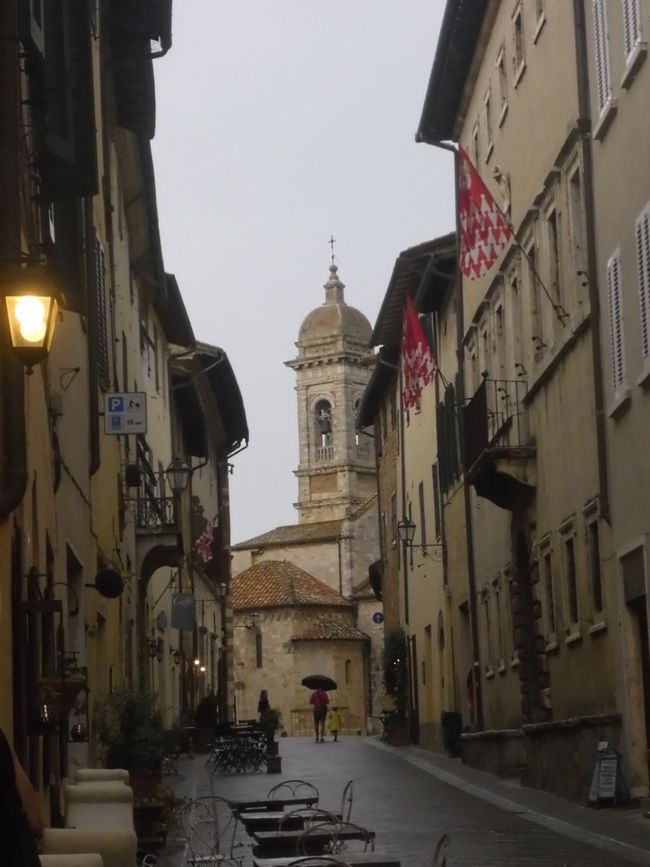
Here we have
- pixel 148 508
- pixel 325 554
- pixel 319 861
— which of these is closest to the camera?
pixel 319 861

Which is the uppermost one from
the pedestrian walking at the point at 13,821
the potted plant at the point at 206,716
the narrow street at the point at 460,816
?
the potted plant at the point at 206,716

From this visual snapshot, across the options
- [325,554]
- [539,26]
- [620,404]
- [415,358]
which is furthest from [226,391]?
[325,554]

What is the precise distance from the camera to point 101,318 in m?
23.0

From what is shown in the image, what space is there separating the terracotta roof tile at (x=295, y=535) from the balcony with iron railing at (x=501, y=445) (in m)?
81.8

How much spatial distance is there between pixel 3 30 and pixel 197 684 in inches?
1520

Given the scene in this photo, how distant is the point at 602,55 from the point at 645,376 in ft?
13.0

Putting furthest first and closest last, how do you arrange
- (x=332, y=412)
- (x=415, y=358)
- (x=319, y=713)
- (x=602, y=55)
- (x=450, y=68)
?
(x=332, y=412), (x=319, y=713), (x=450, y=68), (x=415, y=358), (x=602, y=55)

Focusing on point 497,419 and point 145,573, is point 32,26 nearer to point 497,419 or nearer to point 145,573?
point 497,419

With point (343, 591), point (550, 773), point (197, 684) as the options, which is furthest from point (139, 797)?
point (343, 591)

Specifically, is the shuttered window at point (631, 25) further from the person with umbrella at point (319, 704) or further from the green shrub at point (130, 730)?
the person with umbrella at point (319, 704)

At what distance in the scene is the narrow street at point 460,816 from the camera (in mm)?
14484

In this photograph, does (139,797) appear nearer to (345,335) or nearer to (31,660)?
(31,660)

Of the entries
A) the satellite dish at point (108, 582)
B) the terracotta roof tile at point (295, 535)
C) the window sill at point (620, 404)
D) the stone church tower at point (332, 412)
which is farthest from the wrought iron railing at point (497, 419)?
the stone church tower at point (332, 412)

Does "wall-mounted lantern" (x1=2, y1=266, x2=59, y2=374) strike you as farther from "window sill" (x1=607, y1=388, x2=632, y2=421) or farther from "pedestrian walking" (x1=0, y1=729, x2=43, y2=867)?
"window sill" (x1=607, y1=388, x2=632, y2=421)
